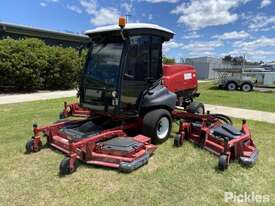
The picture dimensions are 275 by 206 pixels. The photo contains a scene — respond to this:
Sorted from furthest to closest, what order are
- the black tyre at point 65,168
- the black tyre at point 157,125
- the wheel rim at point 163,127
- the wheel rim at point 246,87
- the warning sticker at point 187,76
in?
the wheel rim at point 246,87, the warning sticker at point 187,76, the wheel rim at point 163,127, the black tyre at point 157,125, the black tyre at point 65,168

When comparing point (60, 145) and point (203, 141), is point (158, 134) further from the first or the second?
point (60, 145)

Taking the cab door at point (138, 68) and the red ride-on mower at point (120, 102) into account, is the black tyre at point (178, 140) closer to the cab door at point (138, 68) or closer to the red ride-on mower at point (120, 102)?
the red ride-on mower at point (120, 102)

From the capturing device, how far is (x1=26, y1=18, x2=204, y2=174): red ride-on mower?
4.46 meters

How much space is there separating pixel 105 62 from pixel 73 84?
12.6 m

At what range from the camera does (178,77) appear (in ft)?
24.6

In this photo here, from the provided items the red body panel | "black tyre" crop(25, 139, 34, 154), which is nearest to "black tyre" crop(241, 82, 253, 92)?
the red body panel

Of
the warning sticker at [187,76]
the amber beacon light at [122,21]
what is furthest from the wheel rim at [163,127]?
the warning sticker at [187,76]

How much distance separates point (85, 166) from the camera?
4473 mm

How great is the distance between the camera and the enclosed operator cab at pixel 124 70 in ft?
16.3

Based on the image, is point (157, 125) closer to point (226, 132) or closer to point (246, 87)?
point (226, 132)

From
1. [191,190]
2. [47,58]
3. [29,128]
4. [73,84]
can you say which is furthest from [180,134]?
[73,84]

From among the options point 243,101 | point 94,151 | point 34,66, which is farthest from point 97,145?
point 34,66

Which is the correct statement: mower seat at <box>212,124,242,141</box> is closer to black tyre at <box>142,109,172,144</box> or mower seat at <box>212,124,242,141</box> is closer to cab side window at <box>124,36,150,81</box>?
black tyre at <box>142,109,172,144</box>

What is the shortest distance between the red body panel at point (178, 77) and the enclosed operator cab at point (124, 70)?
1297 mm
